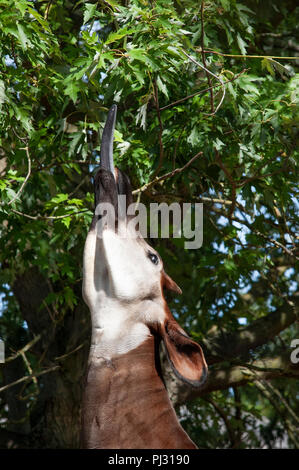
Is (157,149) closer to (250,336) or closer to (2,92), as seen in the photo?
(2,92)

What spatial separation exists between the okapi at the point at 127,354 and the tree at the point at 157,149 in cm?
148

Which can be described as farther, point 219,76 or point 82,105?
point 82,105

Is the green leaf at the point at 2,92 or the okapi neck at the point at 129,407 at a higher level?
the green leaf at the point at 2,92

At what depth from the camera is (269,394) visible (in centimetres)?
580

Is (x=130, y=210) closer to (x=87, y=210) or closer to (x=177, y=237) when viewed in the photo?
(x=87, y=210)

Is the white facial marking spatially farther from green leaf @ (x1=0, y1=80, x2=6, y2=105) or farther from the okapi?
green leaf @ (x1=0, y1=80, x2=6, y2=105)

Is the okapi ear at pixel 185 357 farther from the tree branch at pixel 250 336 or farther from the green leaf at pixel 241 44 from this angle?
the tree branch at pixel 250 336

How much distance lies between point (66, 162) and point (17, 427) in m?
3.72

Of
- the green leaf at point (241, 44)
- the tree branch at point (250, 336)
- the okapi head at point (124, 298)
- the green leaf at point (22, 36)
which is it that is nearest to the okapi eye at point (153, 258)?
the okapi head at point (124, 298)

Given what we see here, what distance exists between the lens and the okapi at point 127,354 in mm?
2047

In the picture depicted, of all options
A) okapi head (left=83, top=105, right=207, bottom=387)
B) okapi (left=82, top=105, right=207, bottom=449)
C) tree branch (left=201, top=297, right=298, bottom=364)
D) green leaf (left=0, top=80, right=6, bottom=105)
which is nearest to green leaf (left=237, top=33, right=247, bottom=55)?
green leaf (left=0, top=80, right=6, bottom=105)

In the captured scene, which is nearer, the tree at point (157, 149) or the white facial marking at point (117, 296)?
the white facial marking at point (117, 296)

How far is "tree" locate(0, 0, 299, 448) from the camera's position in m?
3.64

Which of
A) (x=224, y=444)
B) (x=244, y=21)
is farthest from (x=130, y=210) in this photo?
(x=224, y=444)
